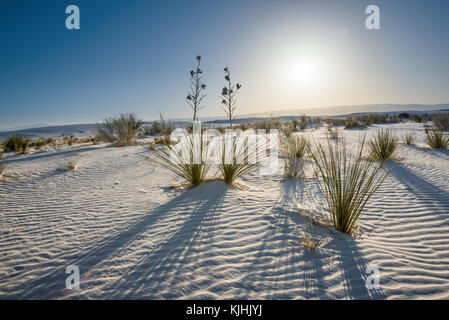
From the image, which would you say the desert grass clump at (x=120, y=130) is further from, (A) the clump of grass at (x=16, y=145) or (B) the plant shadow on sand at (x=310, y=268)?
(B) the plant shadow on sand at (x=310, y=268)

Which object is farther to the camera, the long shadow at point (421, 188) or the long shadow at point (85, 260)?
the long shadow at point (421, 188)

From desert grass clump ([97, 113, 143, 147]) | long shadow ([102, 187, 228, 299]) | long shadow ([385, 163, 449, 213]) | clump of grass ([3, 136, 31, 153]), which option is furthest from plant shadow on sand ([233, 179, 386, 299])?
clump of grass ([3, 136, 31, 153])

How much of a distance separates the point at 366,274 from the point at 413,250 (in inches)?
31.8

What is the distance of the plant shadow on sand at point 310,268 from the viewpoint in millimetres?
1466

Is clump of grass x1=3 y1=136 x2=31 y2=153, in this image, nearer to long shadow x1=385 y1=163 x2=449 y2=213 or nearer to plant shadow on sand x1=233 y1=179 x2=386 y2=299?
plant shadow on sand x1=233 y1=179 x2=386 y2=299

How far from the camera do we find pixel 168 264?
1.75m

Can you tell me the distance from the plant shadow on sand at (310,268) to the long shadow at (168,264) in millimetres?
561

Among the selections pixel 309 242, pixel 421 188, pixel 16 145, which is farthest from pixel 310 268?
pixel 16 145

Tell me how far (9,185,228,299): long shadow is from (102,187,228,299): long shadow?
15.2 inches

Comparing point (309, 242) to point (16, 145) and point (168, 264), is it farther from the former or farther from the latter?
point (16, 145)

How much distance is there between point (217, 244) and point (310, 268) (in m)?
0.88

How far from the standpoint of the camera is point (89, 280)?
62.9 inches

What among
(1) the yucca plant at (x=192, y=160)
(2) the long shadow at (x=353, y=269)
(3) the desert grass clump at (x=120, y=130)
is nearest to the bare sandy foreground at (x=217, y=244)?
(2) the long shadow at (x=353, y=269)
